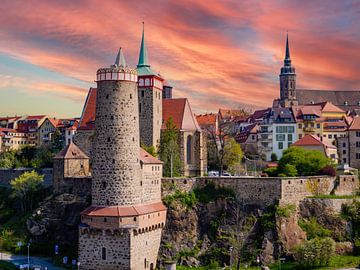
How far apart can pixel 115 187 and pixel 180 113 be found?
25.7m

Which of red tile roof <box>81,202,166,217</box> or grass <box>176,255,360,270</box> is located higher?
red tile roof <box>81,202,166,217</box>

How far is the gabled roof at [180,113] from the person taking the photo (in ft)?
252

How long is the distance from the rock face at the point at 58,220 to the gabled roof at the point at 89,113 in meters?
15.7

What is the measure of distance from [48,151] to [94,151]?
37.2 m

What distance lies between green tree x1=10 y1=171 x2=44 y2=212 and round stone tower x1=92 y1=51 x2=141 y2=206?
58.2ft

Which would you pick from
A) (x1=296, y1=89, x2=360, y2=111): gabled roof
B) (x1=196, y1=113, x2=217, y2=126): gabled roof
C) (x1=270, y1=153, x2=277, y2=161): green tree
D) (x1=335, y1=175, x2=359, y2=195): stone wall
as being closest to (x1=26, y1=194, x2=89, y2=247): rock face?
(x1=335, y1=175, x2=359, y2=195): stone wall

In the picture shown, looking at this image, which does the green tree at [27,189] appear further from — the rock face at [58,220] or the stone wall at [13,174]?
the rock face at [58,220]

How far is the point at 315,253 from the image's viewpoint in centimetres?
5397

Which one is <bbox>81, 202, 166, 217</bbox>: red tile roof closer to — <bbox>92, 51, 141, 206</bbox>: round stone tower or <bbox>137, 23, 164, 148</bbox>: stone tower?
<bbox>92, 51, 141, 206</bbox>: round stone tower

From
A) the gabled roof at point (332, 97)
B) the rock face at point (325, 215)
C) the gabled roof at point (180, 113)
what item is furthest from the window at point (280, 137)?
the gabled roof at point (332, 97)

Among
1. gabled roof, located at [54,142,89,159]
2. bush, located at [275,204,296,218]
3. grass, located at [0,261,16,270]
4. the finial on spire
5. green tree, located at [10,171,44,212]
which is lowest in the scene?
grass, located at [0,261,16,270]

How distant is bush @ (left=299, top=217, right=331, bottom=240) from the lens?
193 ft

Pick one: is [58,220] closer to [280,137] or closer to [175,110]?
[175,110]

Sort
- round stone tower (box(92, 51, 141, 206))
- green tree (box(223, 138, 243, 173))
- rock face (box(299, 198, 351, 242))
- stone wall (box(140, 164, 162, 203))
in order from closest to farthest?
1. round stone tower (box(92, 51, 141, 206))
2. stone wall (box(140, 164, 162, 203))
3. rock face (box(299, 198, 351, 242))
4. green tree (box(223, 138, 243, 173))
